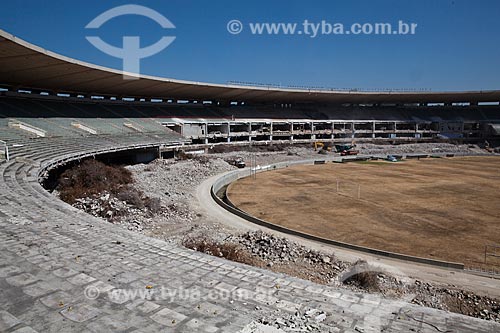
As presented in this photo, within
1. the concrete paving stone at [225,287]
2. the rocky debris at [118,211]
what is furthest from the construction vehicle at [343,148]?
the concrete paving stone at [225,287]

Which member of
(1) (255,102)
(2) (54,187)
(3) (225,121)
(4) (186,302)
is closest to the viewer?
(4) (186,302)

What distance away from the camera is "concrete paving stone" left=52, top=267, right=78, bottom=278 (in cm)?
588

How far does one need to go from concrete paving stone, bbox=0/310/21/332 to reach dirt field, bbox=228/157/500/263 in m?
13.1

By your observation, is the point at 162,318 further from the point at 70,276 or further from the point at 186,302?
the point at 70,276

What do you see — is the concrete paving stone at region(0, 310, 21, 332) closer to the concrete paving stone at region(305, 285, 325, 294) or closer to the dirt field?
the concrete paving stone at region(305, 285, 325, 294)

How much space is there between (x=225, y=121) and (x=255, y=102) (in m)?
13.5

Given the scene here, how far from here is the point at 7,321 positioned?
439 cm

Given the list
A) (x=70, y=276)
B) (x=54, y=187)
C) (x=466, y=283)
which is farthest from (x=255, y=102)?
(x=70, y=276)

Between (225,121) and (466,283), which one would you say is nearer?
(466,283)

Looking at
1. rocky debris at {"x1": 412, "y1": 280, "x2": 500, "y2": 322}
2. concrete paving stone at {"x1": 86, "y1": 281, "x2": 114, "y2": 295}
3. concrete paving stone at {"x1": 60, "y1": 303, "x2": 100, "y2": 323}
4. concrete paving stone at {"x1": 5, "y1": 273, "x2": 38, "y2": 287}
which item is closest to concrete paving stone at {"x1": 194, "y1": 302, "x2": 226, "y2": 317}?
concrete paving stone at {"x1": 60, "y1": 303, "x2": 100, "y2": 323}

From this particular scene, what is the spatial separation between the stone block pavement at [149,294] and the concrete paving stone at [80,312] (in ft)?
0.04

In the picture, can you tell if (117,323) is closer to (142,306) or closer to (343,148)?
(142,306)

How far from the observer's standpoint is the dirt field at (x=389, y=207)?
1496cm

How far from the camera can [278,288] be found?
20.4ft
